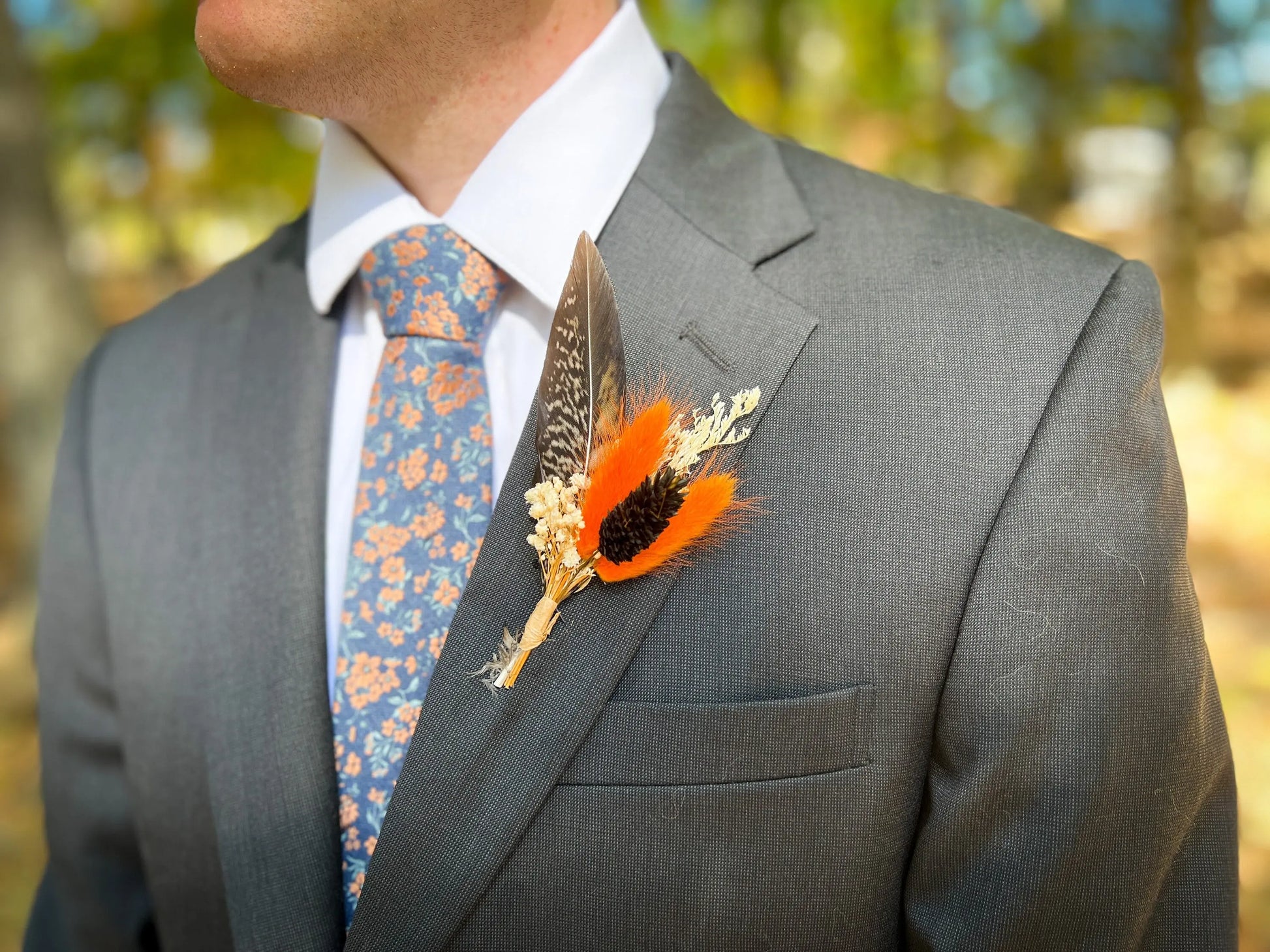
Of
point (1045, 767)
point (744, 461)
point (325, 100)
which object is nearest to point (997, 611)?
point (1045, 767)

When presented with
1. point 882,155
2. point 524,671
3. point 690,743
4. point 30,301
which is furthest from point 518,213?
point 882,155

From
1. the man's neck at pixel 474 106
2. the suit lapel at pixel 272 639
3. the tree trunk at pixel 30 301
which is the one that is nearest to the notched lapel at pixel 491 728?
the suit lapel at pixel 272 639

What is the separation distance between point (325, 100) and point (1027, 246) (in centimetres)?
96

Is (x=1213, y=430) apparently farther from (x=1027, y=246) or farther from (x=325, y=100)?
(x=325, y=100)

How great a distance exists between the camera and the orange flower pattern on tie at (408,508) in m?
1.29

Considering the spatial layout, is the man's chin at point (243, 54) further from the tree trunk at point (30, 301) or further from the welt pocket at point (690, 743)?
the tree trunk at point (30, 301)

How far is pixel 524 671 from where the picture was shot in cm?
118

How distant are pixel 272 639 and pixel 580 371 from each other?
578mm

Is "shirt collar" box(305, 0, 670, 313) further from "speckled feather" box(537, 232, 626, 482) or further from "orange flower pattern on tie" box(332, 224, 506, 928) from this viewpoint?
"speckled feather" box(537, 232, 626, 482)

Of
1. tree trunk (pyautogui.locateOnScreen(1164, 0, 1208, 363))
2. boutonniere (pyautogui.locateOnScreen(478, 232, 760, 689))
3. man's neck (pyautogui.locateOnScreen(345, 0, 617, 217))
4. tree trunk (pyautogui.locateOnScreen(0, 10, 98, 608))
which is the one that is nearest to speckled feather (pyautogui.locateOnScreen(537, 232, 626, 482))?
boutonniere (pyautogui.locateOnScreen(478, 232, 760, 689))

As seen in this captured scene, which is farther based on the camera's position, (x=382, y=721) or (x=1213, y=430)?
(x=1213, y=430)

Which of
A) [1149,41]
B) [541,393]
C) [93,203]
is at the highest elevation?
[93,203]

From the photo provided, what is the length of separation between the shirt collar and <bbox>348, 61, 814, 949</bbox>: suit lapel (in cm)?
9

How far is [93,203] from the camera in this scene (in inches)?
486
